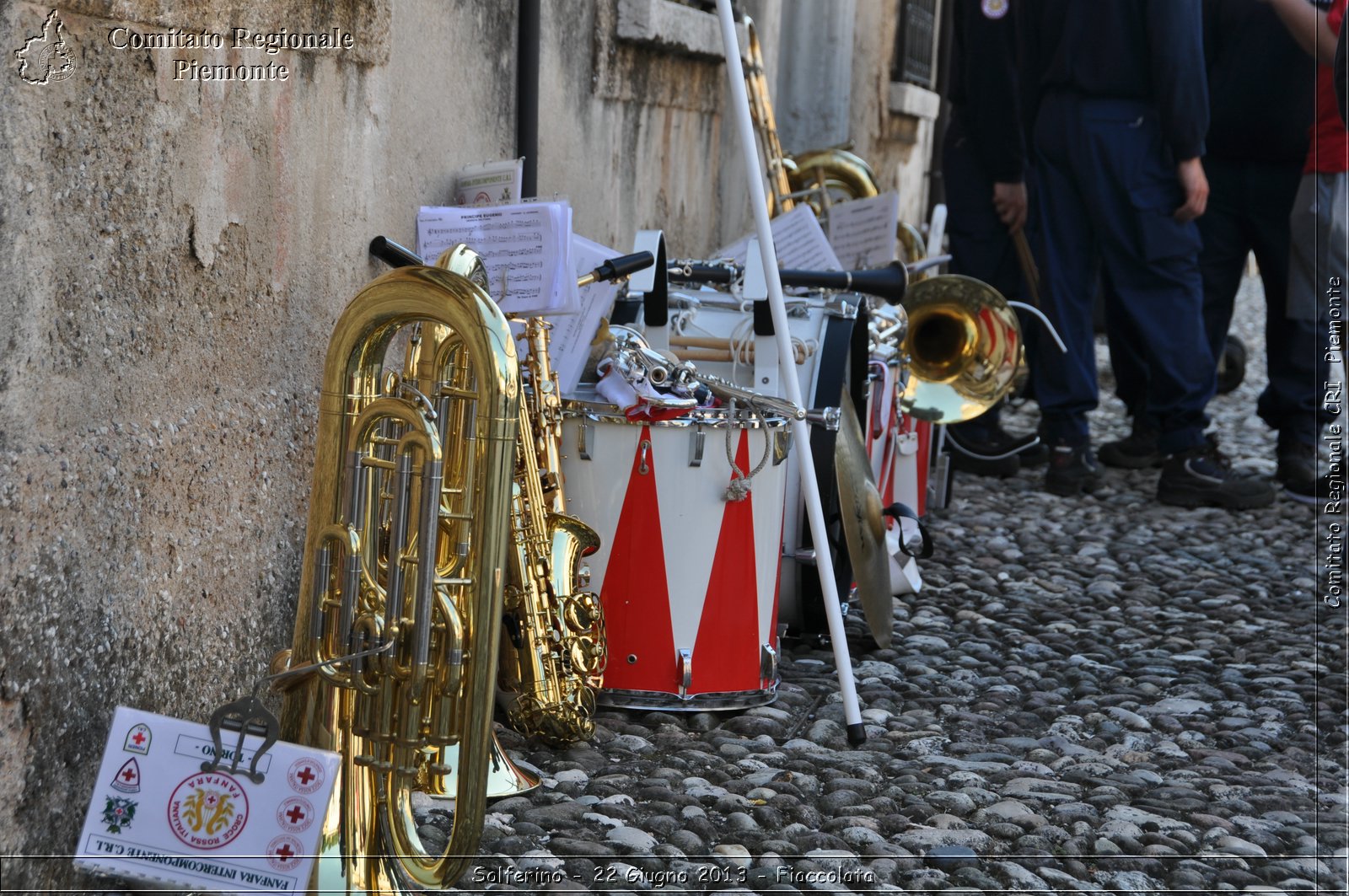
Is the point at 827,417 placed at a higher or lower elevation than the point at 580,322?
lower

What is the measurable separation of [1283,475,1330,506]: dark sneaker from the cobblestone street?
3.95ft

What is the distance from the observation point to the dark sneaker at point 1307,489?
5.72 meters

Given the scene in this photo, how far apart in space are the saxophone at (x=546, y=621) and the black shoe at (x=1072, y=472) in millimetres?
3342

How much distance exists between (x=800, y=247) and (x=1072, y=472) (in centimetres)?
220

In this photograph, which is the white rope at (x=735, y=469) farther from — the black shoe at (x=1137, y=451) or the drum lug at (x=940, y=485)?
the black shoe at (x=1137, y=451)

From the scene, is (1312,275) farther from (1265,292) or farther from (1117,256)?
(1117,256)

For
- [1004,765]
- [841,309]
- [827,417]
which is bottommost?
[1004,765]

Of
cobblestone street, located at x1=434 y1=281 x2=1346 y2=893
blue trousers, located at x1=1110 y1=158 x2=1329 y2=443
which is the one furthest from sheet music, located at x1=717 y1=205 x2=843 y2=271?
blue trousers, located at x1=1110 y1=158 x2=1329 y2=443

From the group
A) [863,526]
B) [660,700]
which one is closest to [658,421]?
[660,700]

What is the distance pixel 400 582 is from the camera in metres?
2.04

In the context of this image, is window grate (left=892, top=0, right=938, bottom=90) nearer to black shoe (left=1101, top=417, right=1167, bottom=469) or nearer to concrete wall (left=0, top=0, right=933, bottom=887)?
black shoe (left=1101, top=417, right=1167, bottom=469)

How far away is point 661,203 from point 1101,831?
320 cm

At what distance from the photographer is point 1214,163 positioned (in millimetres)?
6258

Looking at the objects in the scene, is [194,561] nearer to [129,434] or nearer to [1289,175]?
[129,434]
